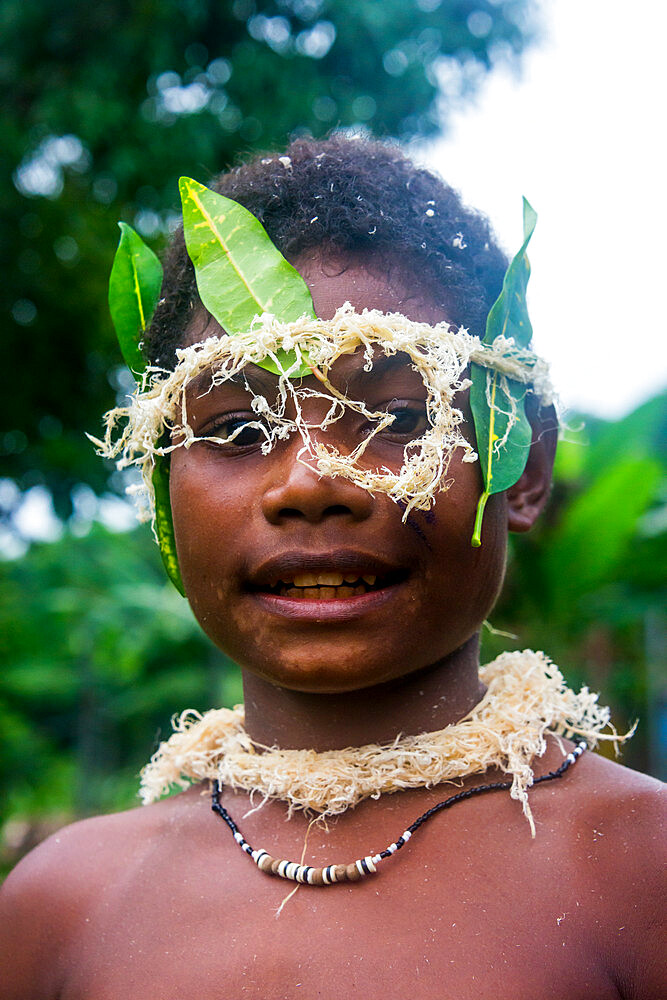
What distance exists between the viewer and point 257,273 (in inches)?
61.0

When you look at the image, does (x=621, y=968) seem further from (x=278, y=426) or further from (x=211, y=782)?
(x=278, y=426)

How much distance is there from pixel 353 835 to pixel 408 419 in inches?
27.8

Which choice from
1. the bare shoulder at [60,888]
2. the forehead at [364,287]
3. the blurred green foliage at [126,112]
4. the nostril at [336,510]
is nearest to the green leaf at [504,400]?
the forehead at [364,287]

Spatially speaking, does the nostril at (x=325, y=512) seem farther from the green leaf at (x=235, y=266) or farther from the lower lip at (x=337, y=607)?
the green leaf at (x=235, y=266)

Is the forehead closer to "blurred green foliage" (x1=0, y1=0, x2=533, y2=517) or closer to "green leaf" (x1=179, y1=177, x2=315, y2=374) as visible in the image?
"green leaf" (x1=179, y1=177, x2=315, y2=374)

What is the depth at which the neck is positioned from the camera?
5.11 ft

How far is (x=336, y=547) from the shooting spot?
4.60 ft

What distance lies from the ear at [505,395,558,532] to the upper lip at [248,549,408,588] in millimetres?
412

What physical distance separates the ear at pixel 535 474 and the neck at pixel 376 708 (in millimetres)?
286

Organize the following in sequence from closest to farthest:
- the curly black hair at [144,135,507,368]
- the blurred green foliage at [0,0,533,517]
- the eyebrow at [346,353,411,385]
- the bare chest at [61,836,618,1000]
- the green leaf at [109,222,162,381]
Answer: the bare chest at [61,836,618,1000] < the eyebrow at [346,353,411,385] < the curly black hair at [144,135,507,368] < the green leaf at [109,222,162,381] < the blurred green foliage at [0,0,533,517]

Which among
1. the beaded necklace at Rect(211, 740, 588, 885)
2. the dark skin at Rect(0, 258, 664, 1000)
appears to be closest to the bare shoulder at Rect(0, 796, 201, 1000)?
the dark skin at Rect(0, 258, 664, 1000)

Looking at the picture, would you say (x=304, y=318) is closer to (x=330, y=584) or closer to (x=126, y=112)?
(x=330, y=584)

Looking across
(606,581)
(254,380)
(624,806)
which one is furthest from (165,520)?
(606,581)

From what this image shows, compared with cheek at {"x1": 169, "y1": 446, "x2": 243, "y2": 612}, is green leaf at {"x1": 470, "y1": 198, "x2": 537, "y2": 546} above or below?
above
